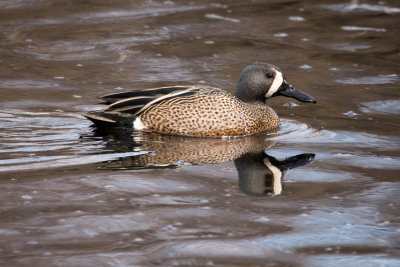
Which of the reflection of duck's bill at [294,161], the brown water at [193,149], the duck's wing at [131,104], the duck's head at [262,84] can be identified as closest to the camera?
the brown water at [193,149]

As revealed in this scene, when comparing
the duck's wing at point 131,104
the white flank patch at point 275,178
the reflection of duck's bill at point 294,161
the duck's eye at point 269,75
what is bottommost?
the white flank patch at point 275,178

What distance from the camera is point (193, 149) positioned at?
7.29 m

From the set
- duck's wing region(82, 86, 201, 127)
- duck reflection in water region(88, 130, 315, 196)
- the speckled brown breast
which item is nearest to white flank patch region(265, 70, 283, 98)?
the speckled brown breast

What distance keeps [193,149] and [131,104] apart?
3.20 feet

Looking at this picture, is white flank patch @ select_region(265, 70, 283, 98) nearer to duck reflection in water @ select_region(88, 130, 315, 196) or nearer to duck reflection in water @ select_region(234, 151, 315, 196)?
duck reflection in water @ select_region(88, 130, 315, 196)

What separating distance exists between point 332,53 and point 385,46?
0.99 meters

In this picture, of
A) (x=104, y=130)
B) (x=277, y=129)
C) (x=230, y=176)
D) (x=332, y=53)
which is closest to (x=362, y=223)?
(x=230, y=176)

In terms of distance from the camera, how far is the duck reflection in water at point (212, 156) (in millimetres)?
6457

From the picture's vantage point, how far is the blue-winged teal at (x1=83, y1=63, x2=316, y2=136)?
7.74 metres

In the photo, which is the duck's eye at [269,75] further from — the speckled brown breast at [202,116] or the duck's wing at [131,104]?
the duck's wing at [131,104]

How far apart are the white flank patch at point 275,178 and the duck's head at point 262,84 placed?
1304mm

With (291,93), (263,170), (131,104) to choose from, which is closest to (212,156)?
(263,170)

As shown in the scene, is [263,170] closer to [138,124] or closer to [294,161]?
[294,161]

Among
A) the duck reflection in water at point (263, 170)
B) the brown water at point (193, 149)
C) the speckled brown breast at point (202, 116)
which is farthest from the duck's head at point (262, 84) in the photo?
the duck reflection in water at point (263, 170)
